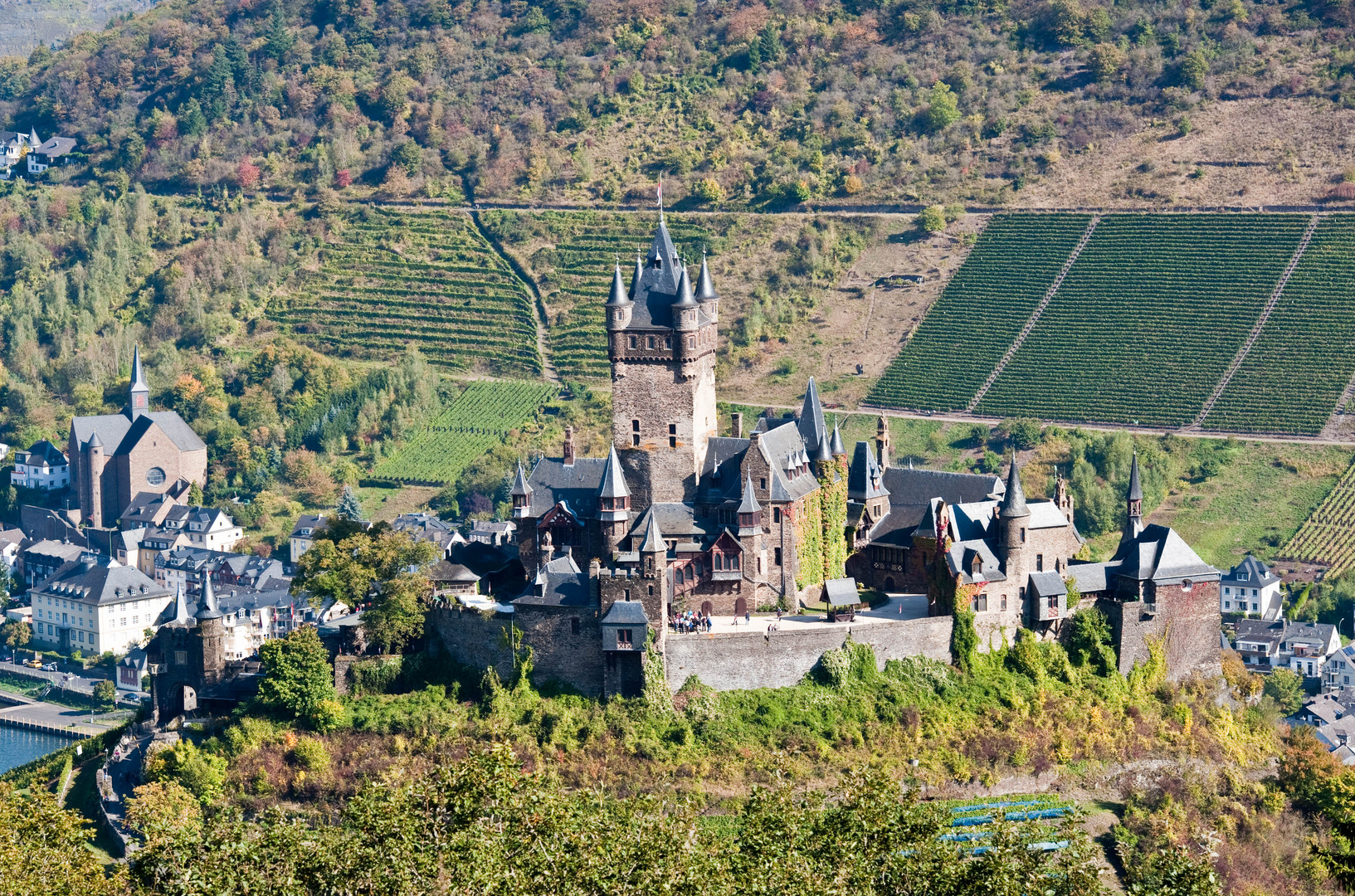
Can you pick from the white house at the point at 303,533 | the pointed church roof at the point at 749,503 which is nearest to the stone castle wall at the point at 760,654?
the pointed church roof at the point at 749,503

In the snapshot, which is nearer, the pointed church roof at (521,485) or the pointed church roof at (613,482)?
the pointed church roof at (613,482)

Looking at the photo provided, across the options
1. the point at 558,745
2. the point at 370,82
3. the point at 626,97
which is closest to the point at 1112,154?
the point at 626,97

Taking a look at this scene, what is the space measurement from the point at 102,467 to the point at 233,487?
7821 millimetres

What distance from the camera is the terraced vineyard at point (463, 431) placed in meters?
131

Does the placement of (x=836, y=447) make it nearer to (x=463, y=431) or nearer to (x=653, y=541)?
(x=653, y=541)

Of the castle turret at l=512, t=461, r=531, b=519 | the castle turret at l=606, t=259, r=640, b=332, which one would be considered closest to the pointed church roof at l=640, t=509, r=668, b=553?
the castle turret at l=512, t=461, r=531, b=519

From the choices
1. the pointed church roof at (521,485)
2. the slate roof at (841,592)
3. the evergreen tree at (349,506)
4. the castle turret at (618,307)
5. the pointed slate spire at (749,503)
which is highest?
the castle turret at (618,307)

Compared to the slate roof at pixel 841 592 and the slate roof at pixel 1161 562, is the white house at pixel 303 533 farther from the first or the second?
the slate roof at pixel 1161 562

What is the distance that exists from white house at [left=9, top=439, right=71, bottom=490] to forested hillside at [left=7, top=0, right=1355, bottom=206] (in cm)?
3689

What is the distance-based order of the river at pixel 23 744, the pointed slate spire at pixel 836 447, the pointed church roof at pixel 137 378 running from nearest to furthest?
the pointed slate spire at pixel 836 447
the river at pixel 23 744
the pointed church roof at pixel 137 378

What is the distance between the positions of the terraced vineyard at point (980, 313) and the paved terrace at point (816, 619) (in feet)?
148

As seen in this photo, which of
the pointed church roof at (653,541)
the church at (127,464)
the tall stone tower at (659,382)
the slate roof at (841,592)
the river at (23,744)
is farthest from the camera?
the church at (127,464)

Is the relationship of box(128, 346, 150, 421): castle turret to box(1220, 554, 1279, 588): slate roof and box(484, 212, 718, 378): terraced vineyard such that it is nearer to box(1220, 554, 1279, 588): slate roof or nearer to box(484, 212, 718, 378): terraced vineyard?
box(484, 212, 718, 378): terraced vineyard

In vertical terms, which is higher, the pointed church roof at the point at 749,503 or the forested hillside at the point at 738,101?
the forested hillside at the point at 738,101
